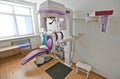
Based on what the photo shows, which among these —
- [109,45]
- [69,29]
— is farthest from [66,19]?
[109,45]

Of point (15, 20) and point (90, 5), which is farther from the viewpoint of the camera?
point (15, 20)

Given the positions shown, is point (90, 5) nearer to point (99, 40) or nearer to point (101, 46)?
point (99, 40)

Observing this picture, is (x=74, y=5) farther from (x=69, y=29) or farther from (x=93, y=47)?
(x=93, y=47)

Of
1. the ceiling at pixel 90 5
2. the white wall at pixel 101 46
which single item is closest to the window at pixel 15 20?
the ceiling at pixel 90 5

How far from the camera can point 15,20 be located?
128 inches

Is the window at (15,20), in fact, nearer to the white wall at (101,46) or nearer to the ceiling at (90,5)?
the ceiling at (90,5)

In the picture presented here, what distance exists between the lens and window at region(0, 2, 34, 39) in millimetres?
3012

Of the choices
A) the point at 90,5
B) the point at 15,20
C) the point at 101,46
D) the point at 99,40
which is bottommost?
the point at 101,46

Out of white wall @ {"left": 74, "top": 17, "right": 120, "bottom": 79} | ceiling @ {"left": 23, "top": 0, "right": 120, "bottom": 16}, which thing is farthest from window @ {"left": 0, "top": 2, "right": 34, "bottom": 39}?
white wall @ {"left": 74, "top": 17, "right": 120, "bottom": 79}

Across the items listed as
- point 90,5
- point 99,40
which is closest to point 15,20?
point 90,5

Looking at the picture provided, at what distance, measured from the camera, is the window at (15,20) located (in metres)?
3.01

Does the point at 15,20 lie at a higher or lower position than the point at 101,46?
higher

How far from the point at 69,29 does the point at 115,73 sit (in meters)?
1.48

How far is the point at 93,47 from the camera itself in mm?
1841
